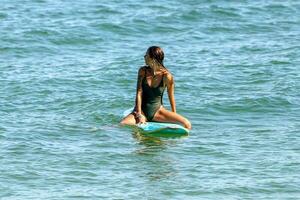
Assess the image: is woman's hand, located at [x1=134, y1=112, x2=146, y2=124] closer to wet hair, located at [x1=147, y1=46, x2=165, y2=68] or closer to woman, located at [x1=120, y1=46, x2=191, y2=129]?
woman, located at [x1=120, y1=46, x2=191, y2=129]

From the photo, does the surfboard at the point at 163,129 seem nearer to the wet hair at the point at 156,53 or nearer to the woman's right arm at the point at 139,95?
the woman's right arm at the point at 139,95

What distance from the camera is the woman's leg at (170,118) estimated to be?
491 inches

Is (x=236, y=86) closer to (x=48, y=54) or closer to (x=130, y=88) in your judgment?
(x=130, y=88)

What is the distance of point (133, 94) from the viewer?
15094 mm

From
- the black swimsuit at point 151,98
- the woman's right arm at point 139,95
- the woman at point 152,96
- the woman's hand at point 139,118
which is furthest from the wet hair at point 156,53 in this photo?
the woman's hand at point 139,118

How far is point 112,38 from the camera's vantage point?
1978 cm

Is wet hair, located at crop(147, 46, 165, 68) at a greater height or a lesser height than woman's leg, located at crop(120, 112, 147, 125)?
greater

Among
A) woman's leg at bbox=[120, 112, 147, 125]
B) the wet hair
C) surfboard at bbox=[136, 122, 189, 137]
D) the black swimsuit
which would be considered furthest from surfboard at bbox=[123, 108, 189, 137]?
the wet hair

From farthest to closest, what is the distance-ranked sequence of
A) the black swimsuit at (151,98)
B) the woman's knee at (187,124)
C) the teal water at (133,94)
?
the black swimsuit at (151,98) < the woman's knee at (187,124) < the teal water at (133,94)

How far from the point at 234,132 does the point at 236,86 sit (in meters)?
3.17

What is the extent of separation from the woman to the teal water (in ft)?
0.94

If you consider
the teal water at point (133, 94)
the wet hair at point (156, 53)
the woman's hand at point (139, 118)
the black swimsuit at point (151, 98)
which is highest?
the wet hair at point (156, 53)

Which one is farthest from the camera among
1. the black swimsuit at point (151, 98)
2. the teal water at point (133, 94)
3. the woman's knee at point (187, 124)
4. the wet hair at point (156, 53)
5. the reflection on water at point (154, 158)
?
the black swimsuit at point (151, 98)

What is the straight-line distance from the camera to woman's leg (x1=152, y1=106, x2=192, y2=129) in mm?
12461
